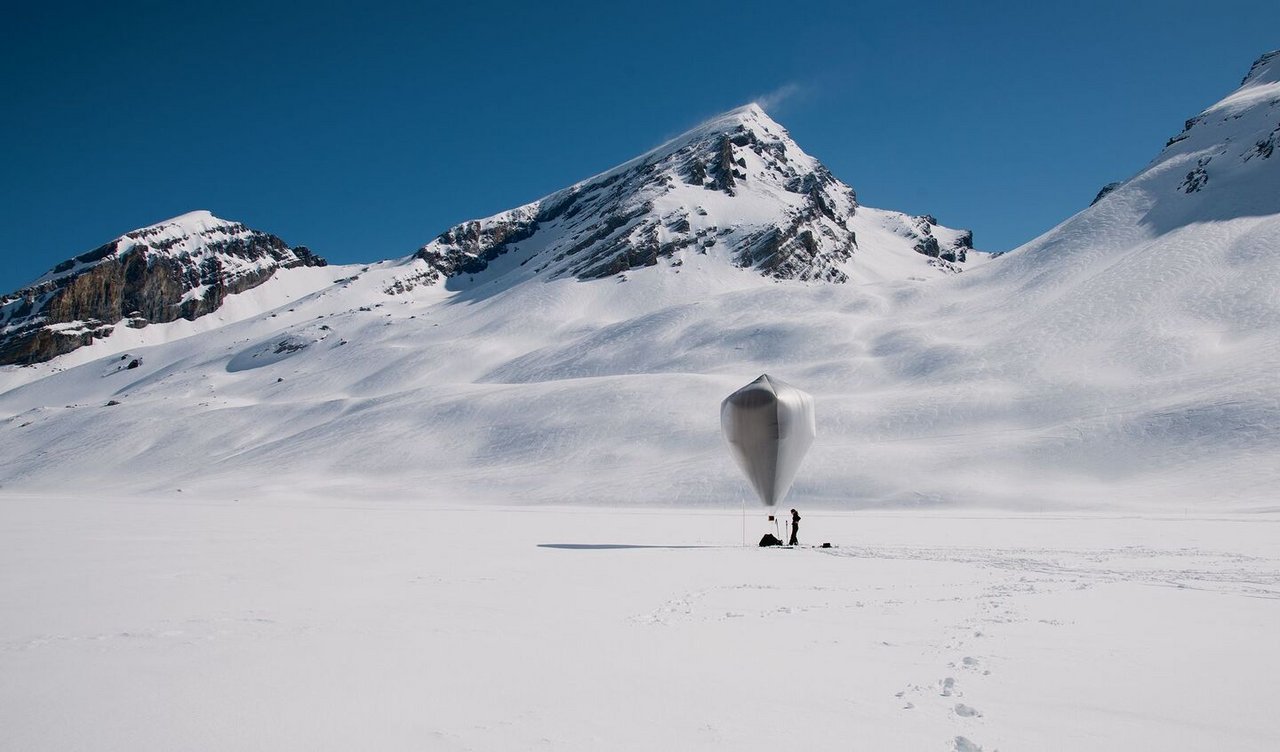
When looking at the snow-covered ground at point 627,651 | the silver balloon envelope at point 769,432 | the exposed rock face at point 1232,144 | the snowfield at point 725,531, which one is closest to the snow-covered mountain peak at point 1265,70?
the exposed rock face at point 1232,144

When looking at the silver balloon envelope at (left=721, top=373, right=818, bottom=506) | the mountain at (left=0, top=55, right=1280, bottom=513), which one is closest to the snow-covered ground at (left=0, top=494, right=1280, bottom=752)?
the silver balloon envelope at (left=721, top=373, right=818, bottom=506)

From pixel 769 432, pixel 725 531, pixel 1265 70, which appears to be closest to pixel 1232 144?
pixel 1265 70

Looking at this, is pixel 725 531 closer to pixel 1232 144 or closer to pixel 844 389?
pixel 844 389

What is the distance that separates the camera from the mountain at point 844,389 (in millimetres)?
52812

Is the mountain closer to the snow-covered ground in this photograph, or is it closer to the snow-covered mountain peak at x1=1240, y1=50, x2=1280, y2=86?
the snow-covered mountain peak at x1=1240, y1=50, x2=1280, y2=86

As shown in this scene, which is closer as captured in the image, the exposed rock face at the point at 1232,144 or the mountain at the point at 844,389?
the mountain at the point at 844,389

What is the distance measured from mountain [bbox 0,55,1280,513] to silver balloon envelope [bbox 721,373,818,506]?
23.2 meters

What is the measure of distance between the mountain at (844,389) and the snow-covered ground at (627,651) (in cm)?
3480

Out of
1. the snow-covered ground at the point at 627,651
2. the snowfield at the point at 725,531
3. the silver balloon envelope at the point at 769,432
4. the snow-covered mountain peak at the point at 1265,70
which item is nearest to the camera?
the snow-covered ground at the point at 627,651

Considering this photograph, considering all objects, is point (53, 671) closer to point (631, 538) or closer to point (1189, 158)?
point (631, 538)

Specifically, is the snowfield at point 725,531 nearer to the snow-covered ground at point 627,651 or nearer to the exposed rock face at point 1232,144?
the snow-covered ground at point 627,651

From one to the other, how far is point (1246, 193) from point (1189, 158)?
22.9 m

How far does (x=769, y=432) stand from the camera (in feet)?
87.7

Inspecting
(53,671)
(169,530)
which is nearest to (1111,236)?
(169,530)
